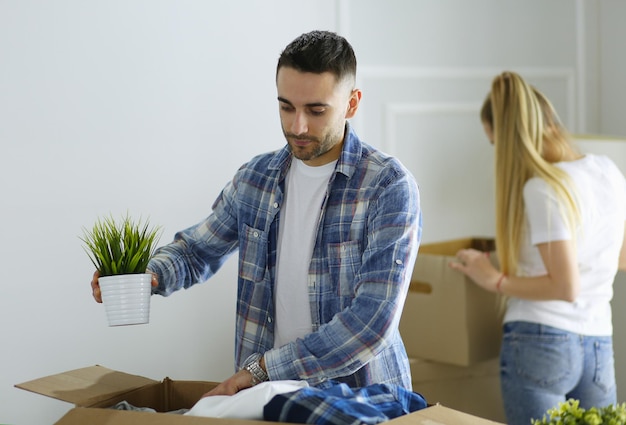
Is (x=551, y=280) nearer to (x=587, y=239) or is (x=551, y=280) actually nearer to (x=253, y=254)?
(x=587, y=239)

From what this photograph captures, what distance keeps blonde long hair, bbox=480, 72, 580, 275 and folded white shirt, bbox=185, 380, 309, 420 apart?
1.35m

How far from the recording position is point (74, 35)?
7.44ft

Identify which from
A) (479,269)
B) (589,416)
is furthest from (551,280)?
(589,416)

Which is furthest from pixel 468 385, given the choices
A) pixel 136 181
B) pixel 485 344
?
pixel 136 181

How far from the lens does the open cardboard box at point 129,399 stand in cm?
116

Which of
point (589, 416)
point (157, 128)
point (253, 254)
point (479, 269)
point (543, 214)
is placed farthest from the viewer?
point (479, 269)

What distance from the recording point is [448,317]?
267 cm

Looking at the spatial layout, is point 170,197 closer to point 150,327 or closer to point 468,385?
point 150,327

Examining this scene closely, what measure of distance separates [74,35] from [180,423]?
1.44 m

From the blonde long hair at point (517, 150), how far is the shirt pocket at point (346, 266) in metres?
0.91

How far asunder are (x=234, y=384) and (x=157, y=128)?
123 centimetres

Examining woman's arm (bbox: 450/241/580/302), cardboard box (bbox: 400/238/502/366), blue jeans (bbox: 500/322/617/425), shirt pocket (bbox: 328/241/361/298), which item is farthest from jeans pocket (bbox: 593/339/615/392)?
shirt pocket (bbox: 328/241/361/298)

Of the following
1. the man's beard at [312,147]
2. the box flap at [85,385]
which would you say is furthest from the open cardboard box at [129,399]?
the man's beard at [312,147]

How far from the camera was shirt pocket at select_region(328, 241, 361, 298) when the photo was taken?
164 cm
